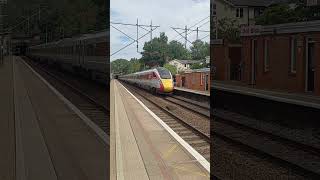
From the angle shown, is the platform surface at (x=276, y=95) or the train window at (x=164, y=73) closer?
the platform surface at (x=276, y=95)

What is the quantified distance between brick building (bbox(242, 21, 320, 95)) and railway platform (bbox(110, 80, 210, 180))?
1.66ft

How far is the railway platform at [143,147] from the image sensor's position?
5.99 feet

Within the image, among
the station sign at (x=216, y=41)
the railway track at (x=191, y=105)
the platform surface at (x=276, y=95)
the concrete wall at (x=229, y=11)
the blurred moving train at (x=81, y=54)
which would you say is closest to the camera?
the platform surface at (x=276, y=95)

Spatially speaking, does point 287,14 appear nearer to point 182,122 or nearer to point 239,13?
point 239,13

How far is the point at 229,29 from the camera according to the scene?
1671 mm

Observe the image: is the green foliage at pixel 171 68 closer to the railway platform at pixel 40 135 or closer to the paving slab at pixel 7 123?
the railway platform at pixel 40 135

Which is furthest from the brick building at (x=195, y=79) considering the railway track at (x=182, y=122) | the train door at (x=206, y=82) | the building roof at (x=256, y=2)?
the building roof at (x=256, y=2)

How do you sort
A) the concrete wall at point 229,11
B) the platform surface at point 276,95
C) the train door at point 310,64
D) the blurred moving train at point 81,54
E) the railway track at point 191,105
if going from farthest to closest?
the blurred moving train at point 81,54 < the railway track at point 191,105 < the concrete wall at point 229,11 < the platform surface at point 276,95 < the train door at point 310,64

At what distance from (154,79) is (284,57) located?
0.68 metres

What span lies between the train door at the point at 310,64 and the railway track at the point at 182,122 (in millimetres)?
568

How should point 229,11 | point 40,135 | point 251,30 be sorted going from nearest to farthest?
point 251,30 → point 229,11 → point 40,135

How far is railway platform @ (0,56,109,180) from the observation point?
1.70 m

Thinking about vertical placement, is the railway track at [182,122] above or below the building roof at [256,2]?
below

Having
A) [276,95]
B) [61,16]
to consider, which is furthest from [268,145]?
[61,16]
